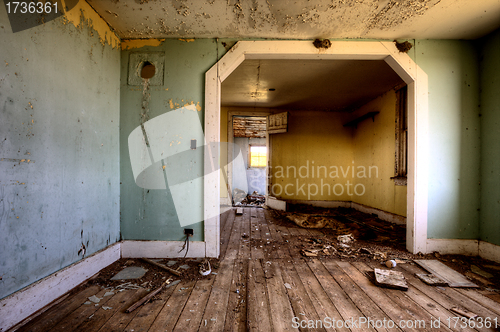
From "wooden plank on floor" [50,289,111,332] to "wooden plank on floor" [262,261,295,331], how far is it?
1342 mm

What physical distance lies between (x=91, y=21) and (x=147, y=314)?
2755mm

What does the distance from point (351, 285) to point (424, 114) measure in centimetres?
227

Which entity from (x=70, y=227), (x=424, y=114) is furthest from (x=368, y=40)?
(x=70, y=227)

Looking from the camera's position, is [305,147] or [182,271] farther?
[305,147]

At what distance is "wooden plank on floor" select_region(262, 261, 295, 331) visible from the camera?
4.61 feet

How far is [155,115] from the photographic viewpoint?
8.20ft

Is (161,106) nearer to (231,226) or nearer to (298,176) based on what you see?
(231,226)

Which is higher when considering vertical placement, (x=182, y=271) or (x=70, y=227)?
(x=70, y=227)

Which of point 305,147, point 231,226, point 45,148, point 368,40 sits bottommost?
point 231,226

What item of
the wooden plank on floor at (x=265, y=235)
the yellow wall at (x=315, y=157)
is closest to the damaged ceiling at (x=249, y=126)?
the yellow wall at (x=315, y=157)

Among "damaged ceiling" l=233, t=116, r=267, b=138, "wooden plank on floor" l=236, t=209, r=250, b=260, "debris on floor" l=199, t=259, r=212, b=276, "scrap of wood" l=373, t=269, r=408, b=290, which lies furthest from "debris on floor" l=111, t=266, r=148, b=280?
"damaged ceiling" l=233, t=116, r=267, b=138

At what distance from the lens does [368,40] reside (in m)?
2.55

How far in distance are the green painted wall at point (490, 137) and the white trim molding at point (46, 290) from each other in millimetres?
4467

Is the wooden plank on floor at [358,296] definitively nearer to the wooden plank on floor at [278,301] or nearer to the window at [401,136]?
the wooden plank on floor at [278,301]
